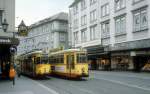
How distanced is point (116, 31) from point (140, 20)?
7.89 meters

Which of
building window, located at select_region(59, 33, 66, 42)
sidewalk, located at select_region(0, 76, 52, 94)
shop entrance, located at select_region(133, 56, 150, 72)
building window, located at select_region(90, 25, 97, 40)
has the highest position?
building window, located at select_region(59, 33, 66, 42)

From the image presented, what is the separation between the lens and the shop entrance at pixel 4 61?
37438 mm

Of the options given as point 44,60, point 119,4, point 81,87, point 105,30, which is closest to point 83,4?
point 105,30

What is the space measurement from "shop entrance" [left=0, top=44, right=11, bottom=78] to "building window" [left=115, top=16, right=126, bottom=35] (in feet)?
61.2

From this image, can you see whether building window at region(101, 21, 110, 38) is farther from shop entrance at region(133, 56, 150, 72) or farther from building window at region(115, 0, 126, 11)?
shop entrance at region(133, 56, 150, 72)

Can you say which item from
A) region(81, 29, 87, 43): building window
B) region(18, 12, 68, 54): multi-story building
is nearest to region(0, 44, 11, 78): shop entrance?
region(81, 29, 87, 43): building window

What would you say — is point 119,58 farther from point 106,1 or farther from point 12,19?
point 12,19

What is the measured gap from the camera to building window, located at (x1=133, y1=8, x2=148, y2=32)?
44.3 meters

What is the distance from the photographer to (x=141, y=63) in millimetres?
46625

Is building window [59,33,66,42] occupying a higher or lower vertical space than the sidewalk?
higher

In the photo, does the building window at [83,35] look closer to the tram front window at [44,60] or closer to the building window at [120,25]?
the building window at [120,25]

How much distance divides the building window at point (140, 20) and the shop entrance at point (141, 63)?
406 cm

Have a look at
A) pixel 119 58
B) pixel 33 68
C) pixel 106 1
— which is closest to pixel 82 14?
pixel 106 1

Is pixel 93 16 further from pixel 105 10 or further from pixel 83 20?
pixel 105 10
